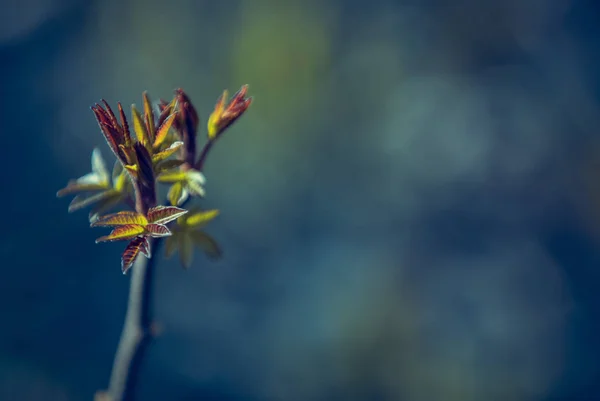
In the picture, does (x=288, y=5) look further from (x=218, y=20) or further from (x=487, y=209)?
(x=487, y=209)

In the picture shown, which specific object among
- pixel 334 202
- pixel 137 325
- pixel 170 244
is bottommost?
pixel 334 202

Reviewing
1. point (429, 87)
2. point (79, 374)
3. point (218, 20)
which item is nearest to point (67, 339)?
point (79, 374)

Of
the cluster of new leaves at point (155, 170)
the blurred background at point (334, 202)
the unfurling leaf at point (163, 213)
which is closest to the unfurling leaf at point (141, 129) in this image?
the cluster of new leaves at point (155, 170)

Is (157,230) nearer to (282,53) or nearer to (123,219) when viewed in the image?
(123,219)

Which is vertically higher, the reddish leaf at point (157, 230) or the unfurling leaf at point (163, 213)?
the unfurling leaf at point (163, 213)

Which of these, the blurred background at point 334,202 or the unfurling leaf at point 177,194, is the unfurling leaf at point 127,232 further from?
the blurred background at point 334,202

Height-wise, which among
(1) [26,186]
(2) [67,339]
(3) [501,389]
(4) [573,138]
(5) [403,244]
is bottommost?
(3) [501,389]

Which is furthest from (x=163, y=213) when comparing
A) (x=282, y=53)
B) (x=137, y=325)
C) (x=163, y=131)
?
(x=282, y=53)
